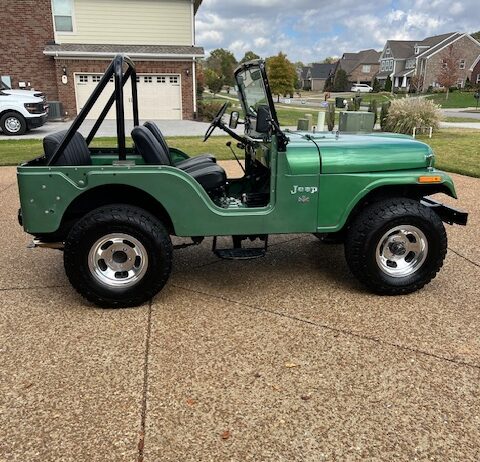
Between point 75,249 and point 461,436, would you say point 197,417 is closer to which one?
point 461,436

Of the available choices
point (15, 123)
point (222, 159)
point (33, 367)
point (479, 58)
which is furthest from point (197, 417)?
point (479, 58)

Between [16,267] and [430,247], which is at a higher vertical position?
[430,247]

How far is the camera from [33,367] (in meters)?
2.77

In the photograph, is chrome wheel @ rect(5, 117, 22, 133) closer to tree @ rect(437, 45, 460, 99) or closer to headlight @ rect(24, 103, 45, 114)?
headlight @ rect(24, 103, 45, 114)

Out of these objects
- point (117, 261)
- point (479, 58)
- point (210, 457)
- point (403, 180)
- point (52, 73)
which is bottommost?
point (210, 457)

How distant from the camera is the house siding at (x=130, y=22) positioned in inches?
763

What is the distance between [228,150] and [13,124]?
7604 millimetres

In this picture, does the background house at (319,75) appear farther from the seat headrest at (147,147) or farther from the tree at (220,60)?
the seat headrest at (147,147)

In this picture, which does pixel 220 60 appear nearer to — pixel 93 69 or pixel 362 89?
pixel 362 89

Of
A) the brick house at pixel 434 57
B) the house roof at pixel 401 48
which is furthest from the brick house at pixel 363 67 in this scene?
the brick house at pixel 434 57

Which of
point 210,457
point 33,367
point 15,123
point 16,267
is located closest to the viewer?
point 210,457

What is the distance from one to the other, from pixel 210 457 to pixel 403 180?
2382mm

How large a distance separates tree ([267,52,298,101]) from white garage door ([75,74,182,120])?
729 inches

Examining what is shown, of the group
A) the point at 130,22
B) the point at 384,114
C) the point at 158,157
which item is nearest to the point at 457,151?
the point at 384,114
